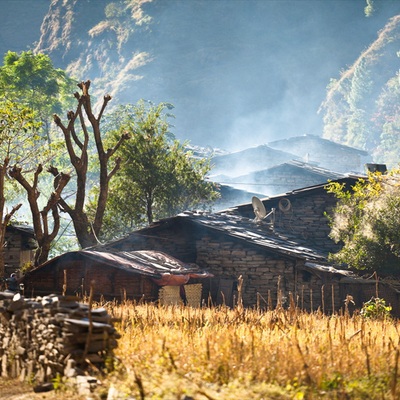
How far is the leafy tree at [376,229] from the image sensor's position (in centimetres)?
2580

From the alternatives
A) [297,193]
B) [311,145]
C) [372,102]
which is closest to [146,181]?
[297,193]

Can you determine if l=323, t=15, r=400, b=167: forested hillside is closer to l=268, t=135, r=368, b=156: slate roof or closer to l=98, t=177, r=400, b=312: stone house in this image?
l=268, t=135, r=368, b=156: slate roof

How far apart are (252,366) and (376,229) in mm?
16546

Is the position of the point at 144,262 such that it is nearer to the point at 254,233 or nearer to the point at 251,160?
the point at 254,233

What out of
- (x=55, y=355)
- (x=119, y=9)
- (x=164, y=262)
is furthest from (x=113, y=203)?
(x=119, y=9)

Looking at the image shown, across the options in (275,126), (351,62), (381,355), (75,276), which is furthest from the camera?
(351,62)

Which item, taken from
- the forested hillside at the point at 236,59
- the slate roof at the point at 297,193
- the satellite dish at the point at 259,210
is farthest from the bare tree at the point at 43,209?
the forested hillside at the point at 236,59

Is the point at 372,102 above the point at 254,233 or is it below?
above

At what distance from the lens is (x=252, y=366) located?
1027 centimetres

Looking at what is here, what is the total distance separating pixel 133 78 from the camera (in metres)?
129

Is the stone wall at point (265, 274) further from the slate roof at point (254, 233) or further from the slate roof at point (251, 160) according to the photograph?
the slate roof at point (251, 160)

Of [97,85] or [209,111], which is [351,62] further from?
[97,85]

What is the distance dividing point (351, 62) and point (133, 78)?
36761mm

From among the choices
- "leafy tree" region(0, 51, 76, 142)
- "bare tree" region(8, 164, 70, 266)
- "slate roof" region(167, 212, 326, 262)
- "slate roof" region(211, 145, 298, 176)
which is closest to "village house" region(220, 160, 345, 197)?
"slate roof" region(211, 145, 298, 176)
